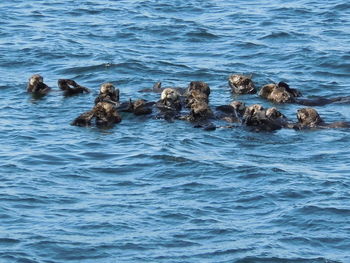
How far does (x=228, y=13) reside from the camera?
27.8 meters

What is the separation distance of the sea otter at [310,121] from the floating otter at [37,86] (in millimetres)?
5035

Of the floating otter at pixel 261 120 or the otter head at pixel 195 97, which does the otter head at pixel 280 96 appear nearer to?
the otter head at pixel 195 97

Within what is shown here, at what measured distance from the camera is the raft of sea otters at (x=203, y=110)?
666 inches

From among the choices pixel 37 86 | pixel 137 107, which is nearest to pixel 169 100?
pixel 137 107

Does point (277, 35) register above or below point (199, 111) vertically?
below

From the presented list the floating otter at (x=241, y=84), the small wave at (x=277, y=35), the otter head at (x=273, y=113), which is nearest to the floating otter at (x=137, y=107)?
the otter head at (x=273, y=113)

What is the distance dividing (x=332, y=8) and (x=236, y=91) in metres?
9.23

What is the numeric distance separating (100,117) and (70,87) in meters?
2.33

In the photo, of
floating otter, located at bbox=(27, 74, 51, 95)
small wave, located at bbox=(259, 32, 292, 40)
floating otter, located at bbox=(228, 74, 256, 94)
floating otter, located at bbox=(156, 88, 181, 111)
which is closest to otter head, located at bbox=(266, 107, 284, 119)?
floating otter, located at bbox=(156, 88, 181, 111)

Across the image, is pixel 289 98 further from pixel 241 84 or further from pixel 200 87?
pixel 200 87

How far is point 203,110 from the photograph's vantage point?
1716 centimetres

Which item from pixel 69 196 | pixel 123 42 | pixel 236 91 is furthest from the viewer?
pixel 123 42

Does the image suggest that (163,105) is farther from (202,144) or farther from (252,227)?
(252,227)

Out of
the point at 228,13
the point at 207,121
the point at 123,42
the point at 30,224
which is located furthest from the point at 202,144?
the point at 228,13
